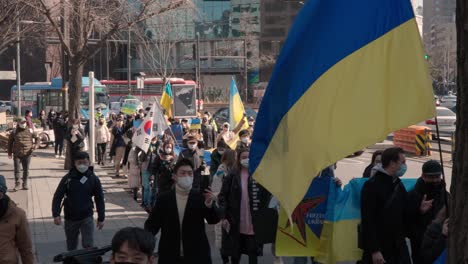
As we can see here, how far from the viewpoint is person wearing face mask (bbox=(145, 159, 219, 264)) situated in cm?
683

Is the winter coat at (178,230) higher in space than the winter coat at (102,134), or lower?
higher

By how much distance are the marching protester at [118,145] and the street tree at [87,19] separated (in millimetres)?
1263

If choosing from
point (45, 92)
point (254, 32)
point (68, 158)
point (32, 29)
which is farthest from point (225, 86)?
point (68, 158)

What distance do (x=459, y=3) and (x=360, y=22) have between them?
1029 mm

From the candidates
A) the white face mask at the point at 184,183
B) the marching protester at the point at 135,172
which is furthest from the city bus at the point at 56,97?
the white face mask at the point at 184,183

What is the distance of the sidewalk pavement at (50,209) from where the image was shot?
40.4 feet

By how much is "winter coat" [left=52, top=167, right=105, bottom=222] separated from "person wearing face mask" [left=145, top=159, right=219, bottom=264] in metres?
2.92

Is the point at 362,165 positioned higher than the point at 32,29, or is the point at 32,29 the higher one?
the point at 32,29

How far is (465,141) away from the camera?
4020mm

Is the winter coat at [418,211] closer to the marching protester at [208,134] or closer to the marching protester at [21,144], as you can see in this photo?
the marching protester at [21,144]

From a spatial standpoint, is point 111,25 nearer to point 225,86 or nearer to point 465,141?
point 465,141

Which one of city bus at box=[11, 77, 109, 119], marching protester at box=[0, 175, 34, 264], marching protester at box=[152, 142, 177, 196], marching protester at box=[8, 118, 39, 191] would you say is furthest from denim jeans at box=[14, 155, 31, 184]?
city bus at box=[11, 77, 109, 119]

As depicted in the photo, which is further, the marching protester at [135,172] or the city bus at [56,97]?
the city bus at [56,97]

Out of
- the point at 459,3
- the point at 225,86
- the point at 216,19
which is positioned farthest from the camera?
the point at 216,19
